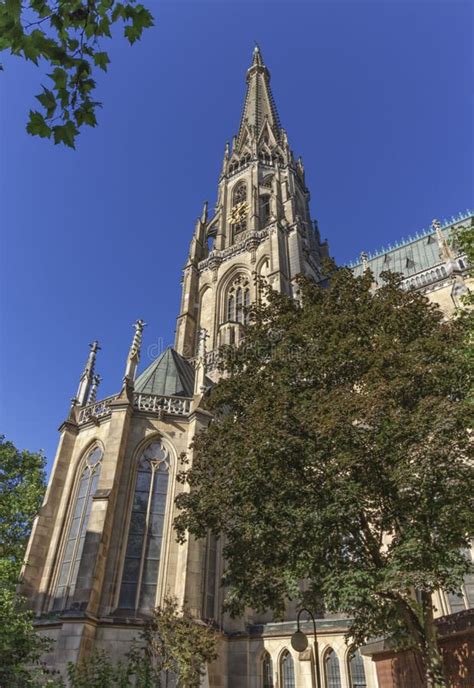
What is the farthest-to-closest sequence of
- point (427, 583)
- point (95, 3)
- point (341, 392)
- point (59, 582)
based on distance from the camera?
point (59, 582)
point (341, 392)
point (427, 583)
point (95, 3)

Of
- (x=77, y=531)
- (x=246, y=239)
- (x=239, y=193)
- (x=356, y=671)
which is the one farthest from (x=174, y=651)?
(x=239, y=193)

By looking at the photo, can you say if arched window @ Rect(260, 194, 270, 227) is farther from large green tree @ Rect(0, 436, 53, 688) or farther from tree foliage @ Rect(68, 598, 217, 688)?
tree foliage @ Rect(68, 598, 217, 688)

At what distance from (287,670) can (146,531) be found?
21.3 feet

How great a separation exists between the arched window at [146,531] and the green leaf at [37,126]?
48.4 ft

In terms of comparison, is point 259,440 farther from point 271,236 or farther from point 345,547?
point 271,236

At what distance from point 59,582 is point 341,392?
12752 mm

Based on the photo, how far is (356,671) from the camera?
47.0 feet

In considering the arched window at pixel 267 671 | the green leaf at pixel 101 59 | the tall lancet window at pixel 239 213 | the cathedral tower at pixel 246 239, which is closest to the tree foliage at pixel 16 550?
the arched window at pixel 267 671

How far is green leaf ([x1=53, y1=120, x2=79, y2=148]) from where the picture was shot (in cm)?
420

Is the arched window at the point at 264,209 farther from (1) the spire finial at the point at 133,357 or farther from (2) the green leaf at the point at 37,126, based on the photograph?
(2) the green leaf at the point at 37,126

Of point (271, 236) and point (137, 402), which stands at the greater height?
point (271, 236)

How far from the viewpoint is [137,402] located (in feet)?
62.2

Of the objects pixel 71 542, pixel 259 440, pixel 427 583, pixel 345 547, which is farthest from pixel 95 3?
pixel 71 542

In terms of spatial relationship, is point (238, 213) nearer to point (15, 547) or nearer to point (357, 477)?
point (15, 547)
